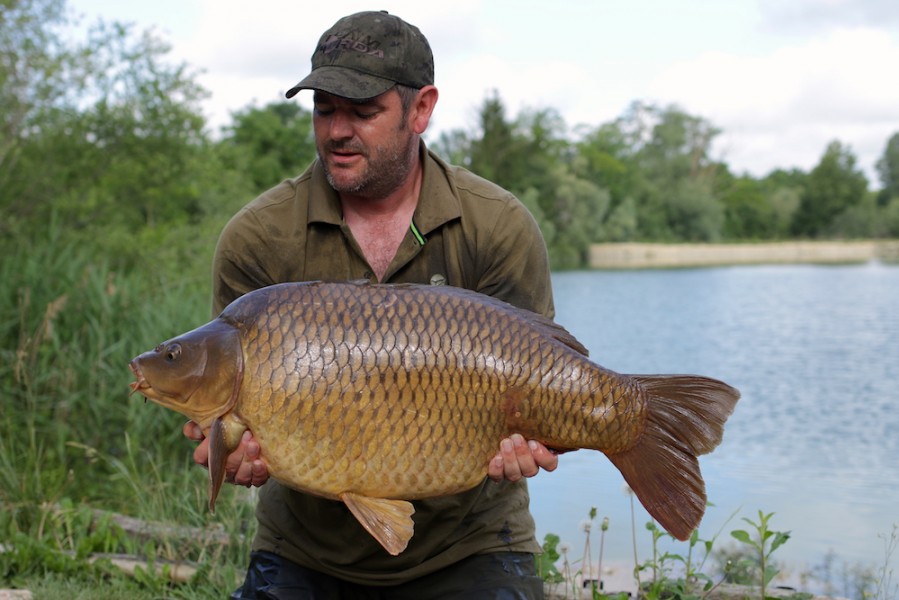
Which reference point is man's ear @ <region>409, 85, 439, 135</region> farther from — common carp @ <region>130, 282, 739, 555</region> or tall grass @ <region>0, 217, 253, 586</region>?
tall grass @ <region>0, 217, 253, 586</region>

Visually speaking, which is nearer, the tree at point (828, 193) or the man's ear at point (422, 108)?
the man's ear at point (422, 108)

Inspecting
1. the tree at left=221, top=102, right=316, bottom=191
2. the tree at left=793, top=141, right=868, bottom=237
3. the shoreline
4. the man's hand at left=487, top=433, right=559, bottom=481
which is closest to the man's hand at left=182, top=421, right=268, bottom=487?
the man's hand at left=487, top=433, right=559, bottom=481

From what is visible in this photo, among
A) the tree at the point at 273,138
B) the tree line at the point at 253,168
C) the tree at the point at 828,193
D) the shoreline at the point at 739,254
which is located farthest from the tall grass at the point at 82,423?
the tree at the point at 828,193

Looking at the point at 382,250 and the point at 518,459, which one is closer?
the point at 518,459

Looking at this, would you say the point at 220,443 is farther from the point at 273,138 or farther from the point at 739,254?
the point at 739,254

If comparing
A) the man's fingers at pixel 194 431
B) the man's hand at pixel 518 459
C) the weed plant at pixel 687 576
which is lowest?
the weed plant at pixel 687 576

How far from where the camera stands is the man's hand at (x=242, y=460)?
1.66 metres

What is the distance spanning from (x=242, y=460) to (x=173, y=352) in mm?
223

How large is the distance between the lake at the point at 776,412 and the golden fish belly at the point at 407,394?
0.99 metres

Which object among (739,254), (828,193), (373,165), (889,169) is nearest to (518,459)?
(373,165)

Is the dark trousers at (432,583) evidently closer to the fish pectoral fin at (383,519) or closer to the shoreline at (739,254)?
the fish pectoral fin at (383,519)

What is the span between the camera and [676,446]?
1.75 metres

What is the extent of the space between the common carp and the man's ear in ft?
1.56

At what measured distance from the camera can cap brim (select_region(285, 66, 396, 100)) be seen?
191cm
